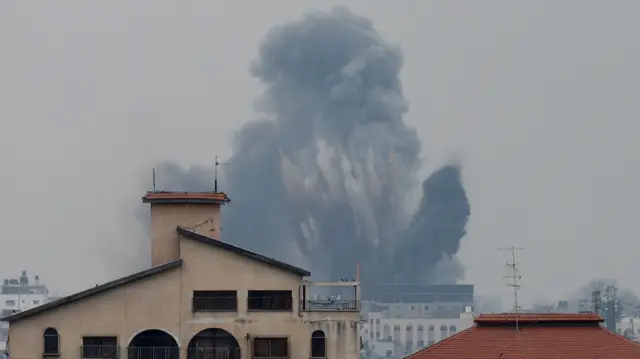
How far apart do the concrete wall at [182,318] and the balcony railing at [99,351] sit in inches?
12.9

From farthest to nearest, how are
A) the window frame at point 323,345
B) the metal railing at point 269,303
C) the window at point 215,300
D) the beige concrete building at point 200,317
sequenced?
the window at point 215,300 < the metal railing at point 269,303 < the beige concrete building at point 200,317 < the window frame at point 323,345

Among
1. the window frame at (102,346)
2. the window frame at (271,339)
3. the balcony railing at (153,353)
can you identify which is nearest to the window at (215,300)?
the window frame at (271,339)

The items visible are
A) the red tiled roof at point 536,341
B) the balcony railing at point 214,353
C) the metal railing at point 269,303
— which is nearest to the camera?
the red tiled roof at point 536,341

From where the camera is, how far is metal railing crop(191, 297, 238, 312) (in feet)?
258

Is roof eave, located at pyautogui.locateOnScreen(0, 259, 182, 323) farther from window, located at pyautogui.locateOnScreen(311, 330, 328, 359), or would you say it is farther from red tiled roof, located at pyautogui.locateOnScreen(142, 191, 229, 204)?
window, located at pyautogui.locateOnScreen(311, 330, 328, 359)

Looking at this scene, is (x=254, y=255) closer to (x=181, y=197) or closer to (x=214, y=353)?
(x=214, y=353)

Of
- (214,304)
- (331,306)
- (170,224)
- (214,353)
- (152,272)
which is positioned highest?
(170,224)

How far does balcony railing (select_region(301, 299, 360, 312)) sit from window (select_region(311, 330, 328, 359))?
1.22 metres

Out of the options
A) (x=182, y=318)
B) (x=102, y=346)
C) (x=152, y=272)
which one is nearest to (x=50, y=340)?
(x=102, y=346)

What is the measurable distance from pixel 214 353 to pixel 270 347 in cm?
290

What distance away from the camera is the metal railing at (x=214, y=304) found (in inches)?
3093

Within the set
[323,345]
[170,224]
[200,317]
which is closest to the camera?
[323,345]

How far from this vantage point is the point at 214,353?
78500mm

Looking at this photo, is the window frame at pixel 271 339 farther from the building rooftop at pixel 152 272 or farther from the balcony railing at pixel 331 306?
the building rooftop at pixel 152 272
